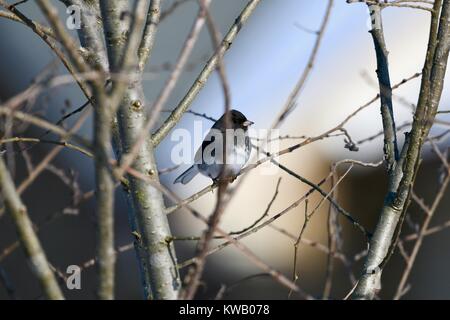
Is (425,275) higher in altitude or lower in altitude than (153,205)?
lower

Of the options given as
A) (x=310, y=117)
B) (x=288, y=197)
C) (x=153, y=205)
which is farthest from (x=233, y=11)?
(x=153, y=205)

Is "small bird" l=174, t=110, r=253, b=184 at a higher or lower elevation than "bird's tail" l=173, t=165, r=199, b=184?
higher

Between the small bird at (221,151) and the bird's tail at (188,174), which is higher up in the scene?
the small bird at (221,151)

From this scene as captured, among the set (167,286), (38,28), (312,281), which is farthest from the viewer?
(312,281)

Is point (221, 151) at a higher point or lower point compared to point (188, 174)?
higher

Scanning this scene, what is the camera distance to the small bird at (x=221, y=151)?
12.5 ft

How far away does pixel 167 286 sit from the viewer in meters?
1.83

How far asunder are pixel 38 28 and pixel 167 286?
963mm

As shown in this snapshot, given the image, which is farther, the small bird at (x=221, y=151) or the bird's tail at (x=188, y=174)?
the bird's tail at (x=188, y=174)

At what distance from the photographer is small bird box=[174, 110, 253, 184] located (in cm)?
382

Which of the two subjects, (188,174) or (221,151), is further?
(188,174)

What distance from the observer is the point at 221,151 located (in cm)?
411

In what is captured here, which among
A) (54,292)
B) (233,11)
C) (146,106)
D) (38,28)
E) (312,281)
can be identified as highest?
(233,11)
